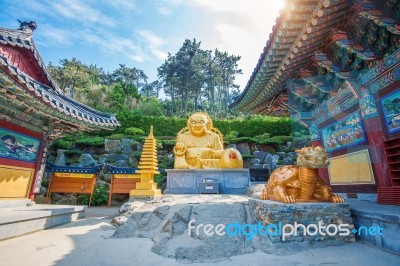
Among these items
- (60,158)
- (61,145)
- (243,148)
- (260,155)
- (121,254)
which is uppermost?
(243,148)

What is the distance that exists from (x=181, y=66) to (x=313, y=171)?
105ft

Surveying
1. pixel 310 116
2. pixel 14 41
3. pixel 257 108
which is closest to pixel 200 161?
pixel 257 108

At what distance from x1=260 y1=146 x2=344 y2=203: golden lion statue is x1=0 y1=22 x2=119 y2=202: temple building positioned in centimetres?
552

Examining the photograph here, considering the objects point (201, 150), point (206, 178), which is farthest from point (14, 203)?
point (201, 150)

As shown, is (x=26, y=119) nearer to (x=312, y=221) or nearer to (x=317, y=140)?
(x=312, y=221)

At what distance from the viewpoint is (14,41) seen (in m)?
6.15

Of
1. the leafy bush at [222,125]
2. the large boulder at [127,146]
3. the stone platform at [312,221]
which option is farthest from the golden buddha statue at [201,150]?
the leafy bush at [222,125]

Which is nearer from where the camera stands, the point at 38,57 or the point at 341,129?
the point at 341,129

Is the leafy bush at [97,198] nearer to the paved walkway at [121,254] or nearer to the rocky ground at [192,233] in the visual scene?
the rocky ground at [192,233]

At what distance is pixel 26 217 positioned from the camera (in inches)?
191

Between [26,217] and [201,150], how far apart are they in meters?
6.86

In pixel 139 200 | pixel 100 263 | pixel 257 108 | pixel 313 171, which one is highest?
pixel 257 108

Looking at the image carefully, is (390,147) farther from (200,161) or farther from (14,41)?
(14,41)

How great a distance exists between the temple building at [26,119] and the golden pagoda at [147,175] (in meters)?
1.78
